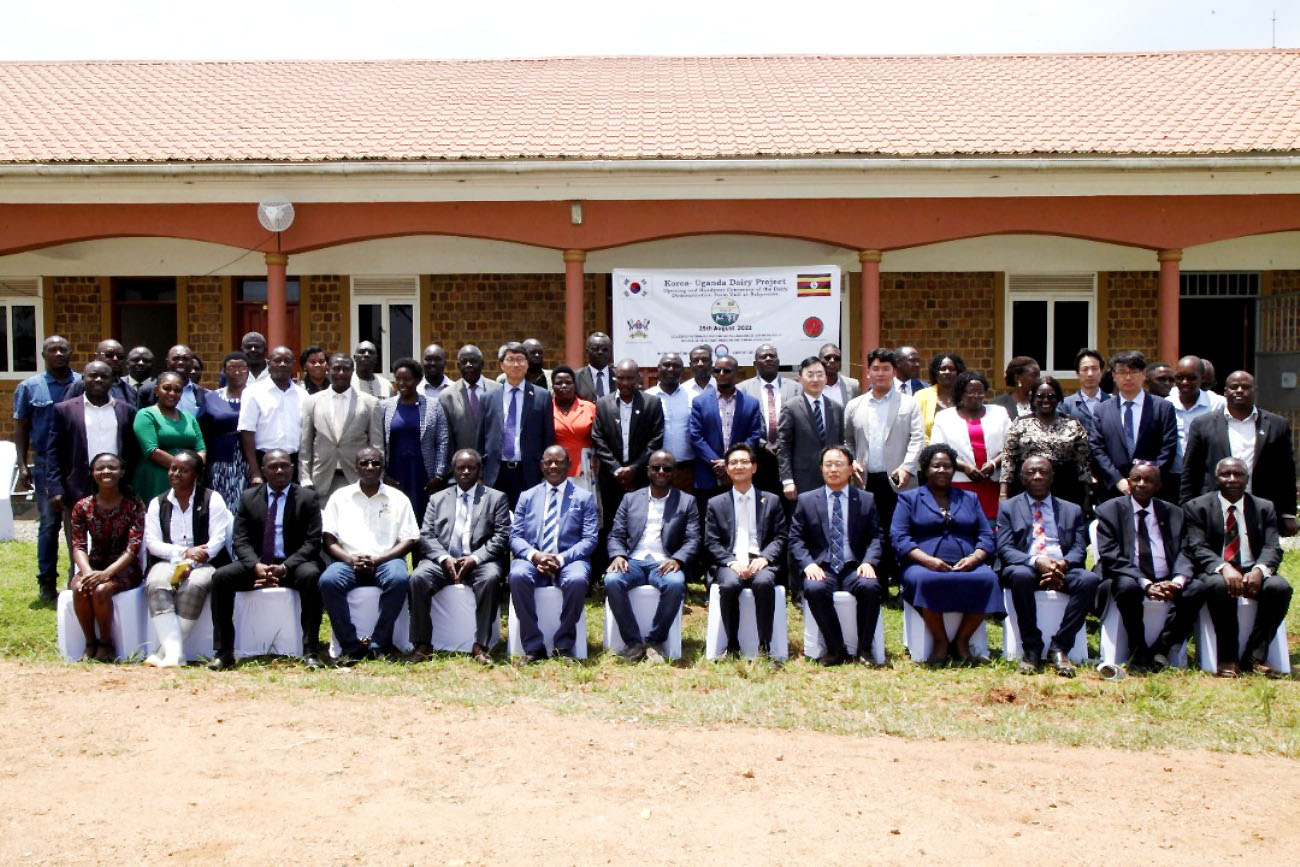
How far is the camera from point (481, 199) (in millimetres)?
11219

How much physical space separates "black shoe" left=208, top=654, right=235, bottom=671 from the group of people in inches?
1.3

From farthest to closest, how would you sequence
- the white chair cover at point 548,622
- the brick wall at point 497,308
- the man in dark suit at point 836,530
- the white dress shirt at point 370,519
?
1. the brick wall at point 497,308
2. the white dress shirt at point 370,519
3. the man in dark suit at point 836,530
4. the white chair cover at point 548,622

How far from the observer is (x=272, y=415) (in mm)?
7562

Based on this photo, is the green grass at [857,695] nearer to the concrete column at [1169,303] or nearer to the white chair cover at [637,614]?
the white chair cover at [637,614]

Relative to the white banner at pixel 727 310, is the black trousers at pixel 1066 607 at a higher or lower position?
lower

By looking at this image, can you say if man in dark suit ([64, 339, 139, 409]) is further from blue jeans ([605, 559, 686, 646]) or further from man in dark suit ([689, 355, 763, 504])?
man in dark suit ([689, 355, 763, 504])

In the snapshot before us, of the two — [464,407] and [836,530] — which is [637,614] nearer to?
[836,530]

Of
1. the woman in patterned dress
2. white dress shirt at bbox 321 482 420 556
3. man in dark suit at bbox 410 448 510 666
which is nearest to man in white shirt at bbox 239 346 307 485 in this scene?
white dress shirt at bbox 321 482 420 556

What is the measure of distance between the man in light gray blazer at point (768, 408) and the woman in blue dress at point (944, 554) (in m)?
1.34

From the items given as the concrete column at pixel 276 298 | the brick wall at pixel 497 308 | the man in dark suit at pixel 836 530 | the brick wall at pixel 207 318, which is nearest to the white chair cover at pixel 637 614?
the man in dark suit at pixel 836 530

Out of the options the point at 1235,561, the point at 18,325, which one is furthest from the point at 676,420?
the point at 18,325

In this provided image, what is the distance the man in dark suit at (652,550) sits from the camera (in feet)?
21.3

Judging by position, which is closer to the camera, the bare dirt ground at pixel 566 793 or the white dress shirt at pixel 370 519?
the bare dirt ground at pixel 566 793

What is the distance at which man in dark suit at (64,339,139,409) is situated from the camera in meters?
7.43
